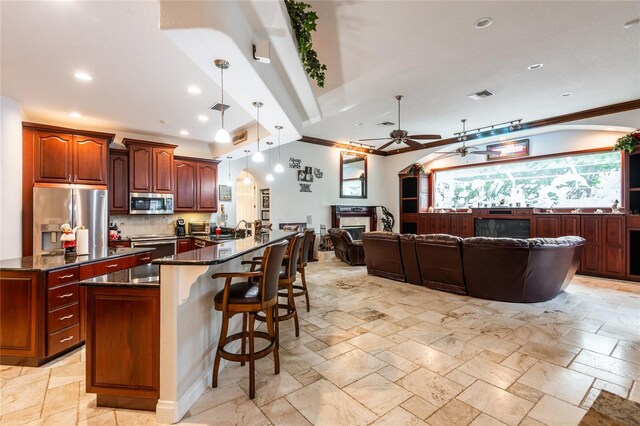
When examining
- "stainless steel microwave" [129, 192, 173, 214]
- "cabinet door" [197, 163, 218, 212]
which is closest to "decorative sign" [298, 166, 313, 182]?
"cabinet door" [197, 163, 218, 212]

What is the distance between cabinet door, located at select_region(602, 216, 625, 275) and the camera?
17.9ft

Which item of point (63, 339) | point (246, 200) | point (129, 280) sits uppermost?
point (246, 200)

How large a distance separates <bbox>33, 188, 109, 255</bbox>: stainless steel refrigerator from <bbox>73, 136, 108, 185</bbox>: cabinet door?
1.12 feet

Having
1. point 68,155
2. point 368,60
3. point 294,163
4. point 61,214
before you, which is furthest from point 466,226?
point 68,155

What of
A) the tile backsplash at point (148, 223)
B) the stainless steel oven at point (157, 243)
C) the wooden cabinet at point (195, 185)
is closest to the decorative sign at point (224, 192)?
the wooden cabinet at point (195, 185)

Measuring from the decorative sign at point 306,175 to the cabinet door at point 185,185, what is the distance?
2.64 meters

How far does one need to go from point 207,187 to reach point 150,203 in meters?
1.18

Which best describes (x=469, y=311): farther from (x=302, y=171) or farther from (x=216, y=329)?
(x=302, y=171)

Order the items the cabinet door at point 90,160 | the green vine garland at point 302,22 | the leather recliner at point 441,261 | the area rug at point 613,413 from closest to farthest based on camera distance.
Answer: the area rug at point 613,413, the green vine garland at point 302,22, the leather recliner at point 441,261, the cabinet door at point 90,160

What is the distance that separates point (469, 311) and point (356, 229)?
17.2ft

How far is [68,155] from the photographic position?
4.61 meters

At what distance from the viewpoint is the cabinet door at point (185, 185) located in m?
5.99

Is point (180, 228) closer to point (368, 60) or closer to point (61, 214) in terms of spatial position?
point (61, 214)

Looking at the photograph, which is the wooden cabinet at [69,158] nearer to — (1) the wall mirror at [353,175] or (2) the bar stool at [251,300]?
(2) the bar stool at [251,300]
